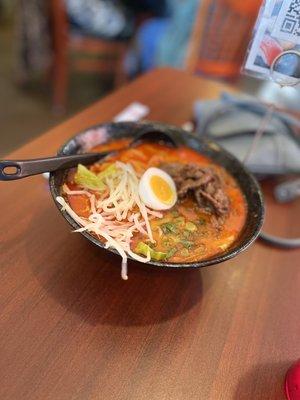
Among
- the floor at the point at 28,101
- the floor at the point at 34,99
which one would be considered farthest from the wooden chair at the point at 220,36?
the floor at the point at 28,101

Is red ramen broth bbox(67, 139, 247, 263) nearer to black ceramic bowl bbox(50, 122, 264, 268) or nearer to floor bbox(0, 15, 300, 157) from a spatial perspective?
black ceramic bowl bbox(50, 122, 264, 268)

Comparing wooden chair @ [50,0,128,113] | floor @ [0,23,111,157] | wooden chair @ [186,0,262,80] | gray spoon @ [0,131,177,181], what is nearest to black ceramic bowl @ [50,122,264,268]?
gray spoon @ [0,131,177,181]

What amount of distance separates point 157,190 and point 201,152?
0.25 m

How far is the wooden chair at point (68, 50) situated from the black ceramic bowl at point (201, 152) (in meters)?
1.61

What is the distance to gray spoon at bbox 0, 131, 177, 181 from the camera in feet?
2.13

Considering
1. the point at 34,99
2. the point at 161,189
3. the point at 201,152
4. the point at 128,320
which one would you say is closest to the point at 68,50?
the point at 34,99

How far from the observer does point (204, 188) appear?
804 millimetres

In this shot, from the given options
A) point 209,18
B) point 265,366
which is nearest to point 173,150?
point 265,366

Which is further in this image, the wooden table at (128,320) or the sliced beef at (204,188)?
the sliced beef at (204,188)

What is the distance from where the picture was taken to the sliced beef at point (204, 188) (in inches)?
31.4

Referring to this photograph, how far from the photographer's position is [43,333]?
63 cm

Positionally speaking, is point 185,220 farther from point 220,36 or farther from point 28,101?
point 28,101

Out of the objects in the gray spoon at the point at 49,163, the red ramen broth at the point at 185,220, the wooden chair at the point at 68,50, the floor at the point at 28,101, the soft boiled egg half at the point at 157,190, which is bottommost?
the floor at the point at 28,101

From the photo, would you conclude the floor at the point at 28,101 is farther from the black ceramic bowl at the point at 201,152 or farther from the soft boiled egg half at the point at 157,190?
the soft boiled egg half at the point at 157,190
